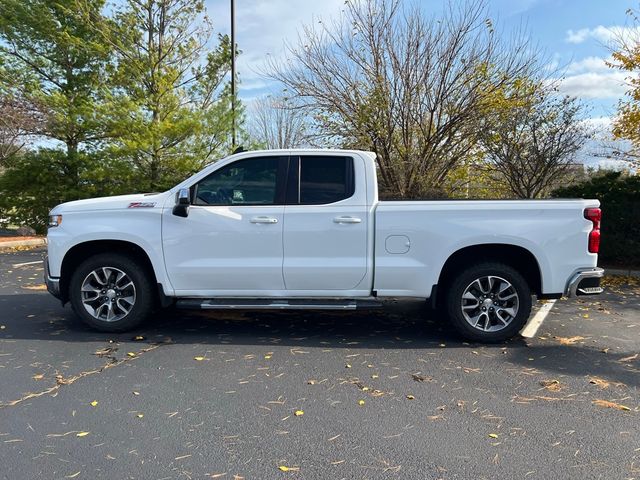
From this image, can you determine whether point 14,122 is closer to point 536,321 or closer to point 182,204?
point 182,204

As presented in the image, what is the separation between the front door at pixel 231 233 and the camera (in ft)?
17.3

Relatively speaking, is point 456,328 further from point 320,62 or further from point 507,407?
point 320,62

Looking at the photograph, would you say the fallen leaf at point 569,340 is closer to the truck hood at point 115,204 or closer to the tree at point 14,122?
the truck hood at point 115,204

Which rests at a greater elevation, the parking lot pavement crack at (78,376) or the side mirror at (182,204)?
the side mirror at (182,204)

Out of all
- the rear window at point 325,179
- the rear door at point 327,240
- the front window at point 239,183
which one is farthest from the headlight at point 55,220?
the rear window at point 325,179

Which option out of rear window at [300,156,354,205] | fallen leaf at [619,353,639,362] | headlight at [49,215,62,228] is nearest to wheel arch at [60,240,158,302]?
headlight at [49,215,62,228]

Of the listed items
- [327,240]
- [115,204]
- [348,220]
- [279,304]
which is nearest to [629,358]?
[348,220]

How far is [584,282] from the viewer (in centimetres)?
515

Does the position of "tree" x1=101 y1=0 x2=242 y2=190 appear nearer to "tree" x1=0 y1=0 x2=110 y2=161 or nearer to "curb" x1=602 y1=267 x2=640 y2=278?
"tree" x1=0 y1=0 x2=110 y2=161

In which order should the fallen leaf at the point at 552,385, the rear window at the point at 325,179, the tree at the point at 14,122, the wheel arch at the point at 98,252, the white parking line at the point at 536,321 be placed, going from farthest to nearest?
the tree at the point at 14,122 → the white parking line at the point at 536,321 → the wheel arch at the point at 98,252 → the rear window at the point at 325,179 → the fallen leaf at the point at 552,385

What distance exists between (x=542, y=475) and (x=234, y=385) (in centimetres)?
233

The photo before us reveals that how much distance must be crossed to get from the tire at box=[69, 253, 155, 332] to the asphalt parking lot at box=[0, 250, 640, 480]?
7.8 inches

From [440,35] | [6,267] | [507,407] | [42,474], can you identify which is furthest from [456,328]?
[6,267]

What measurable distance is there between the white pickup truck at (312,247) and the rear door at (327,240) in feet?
0.03
